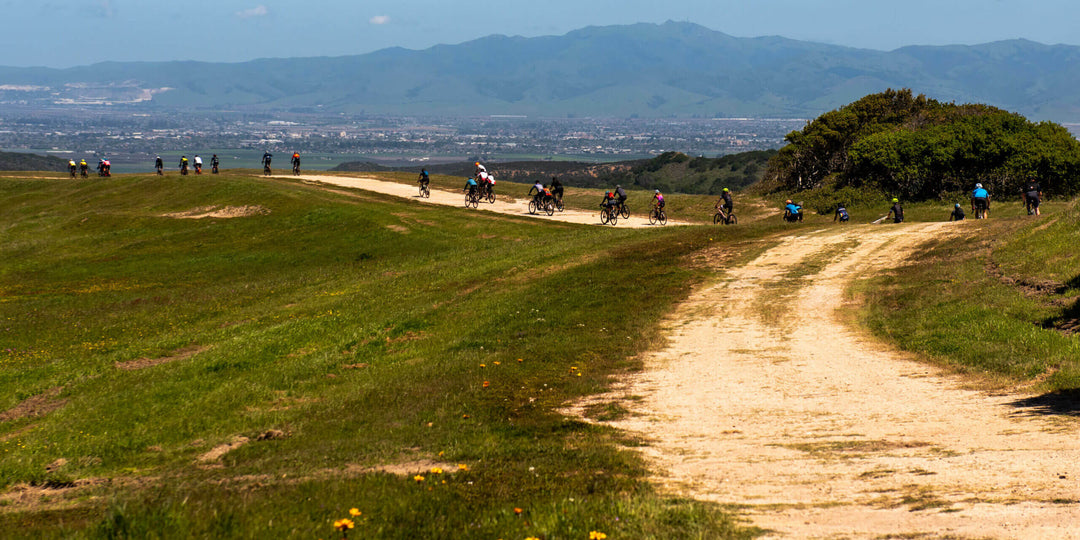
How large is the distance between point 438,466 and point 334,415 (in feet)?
14.8

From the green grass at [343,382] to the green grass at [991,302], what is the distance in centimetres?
607

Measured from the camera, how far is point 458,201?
60188 mm

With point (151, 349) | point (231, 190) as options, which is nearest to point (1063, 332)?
point (151, 349)

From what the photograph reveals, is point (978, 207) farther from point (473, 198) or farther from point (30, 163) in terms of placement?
point (30, 163)

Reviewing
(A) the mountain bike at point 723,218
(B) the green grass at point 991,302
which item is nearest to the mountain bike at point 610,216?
(A) the mountain bike at point 723,218

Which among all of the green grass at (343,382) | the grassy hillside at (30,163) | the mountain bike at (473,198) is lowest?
the grassy hillside at (30,163)

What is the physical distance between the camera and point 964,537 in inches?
300

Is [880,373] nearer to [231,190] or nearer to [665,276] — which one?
[665,276]

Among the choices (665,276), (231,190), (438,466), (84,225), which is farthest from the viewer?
(231,190)

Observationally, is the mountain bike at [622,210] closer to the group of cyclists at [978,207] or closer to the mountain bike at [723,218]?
the mountain bike at [723,218]

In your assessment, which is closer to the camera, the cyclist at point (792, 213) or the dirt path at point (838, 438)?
the dirt path at point (838, 438)

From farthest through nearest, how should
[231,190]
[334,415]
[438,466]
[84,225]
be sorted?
[231,190]
[84,225]
[334,415]
[438,466]

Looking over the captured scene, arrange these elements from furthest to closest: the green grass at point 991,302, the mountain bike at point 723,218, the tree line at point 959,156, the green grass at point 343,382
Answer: the tree line at point 959,156, the mountain bike at point 723,218, the green grass at point 991,302, the green grass at point 343,382

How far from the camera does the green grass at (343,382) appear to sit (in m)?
8.66
